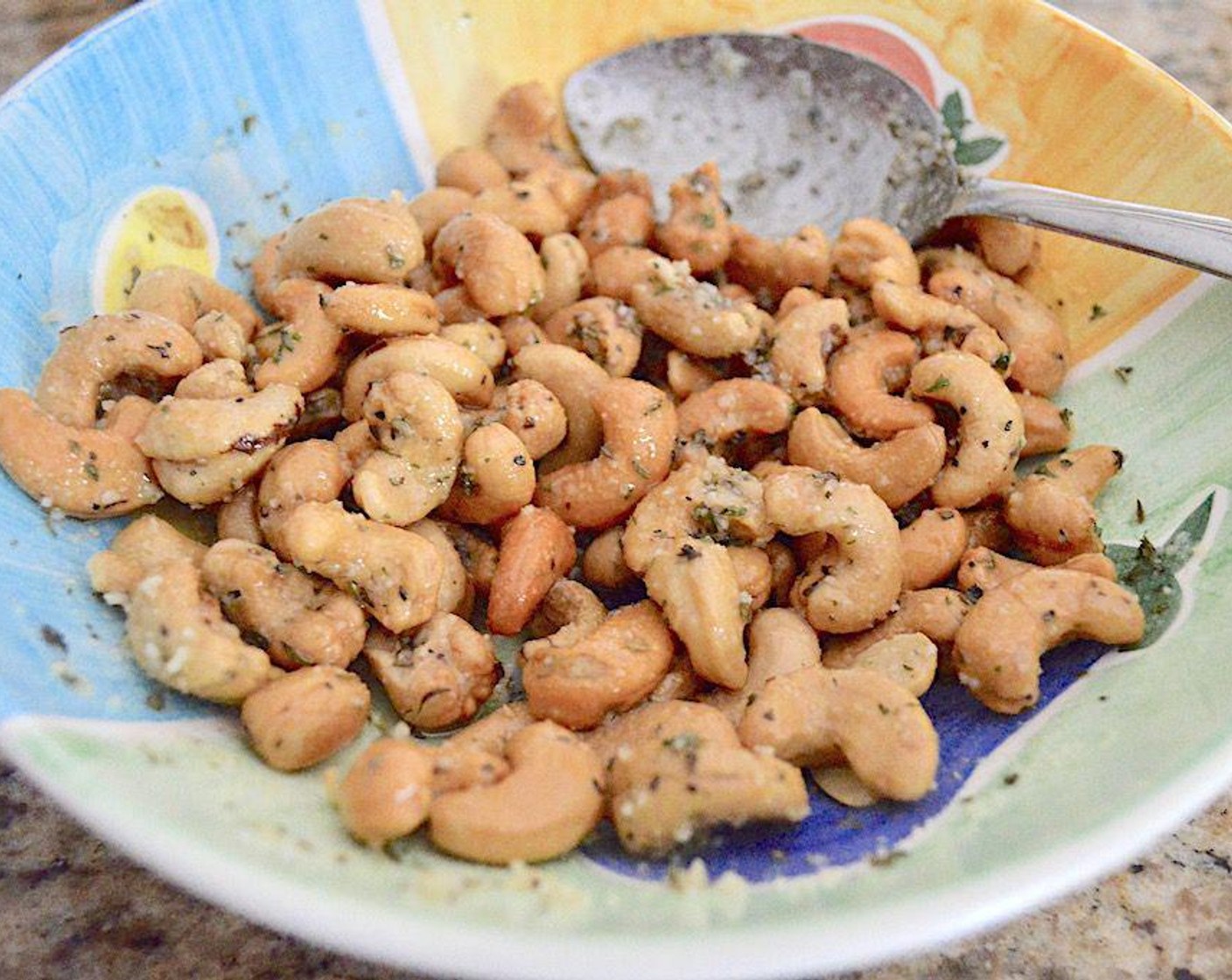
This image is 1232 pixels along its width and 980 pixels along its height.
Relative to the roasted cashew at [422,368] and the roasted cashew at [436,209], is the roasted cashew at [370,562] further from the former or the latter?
the roasted cashew at [436,209]

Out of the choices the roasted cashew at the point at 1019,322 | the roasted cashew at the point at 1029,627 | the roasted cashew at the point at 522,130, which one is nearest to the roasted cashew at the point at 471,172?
the roasted cashew at the point at 522,130

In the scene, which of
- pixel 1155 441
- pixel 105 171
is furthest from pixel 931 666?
pixel 105 171

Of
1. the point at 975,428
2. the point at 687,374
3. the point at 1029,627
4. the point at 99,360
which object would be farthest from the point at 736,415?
the point at 99,360

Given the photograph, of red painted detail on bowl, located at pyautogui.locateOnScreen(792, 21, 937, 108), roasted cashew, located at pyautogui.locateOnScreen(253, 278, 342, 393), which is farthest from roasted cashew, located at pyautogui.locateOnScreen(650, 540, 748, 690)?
red painted detail on bowl, located at pyautogui.locateOnScreen(792, 21, 937, 108)

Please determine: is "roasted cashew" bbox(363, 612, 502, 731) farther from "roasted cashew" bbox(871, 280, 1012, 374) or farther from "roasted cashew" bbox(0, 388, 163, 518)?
"roasted cashew" bbox(871, 280, 1012, 374)

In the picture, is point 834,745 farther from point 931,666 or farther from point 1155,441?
point 1155,441

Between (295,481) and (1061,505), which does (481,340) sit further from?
(1061,505)
